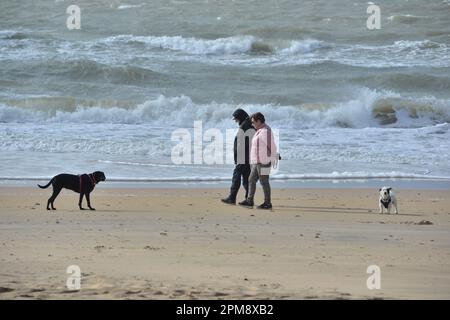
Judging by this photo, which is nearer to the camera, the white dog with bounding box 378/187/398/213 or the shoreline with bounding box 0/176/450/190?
the white dog with bounding box 378/187/398/213

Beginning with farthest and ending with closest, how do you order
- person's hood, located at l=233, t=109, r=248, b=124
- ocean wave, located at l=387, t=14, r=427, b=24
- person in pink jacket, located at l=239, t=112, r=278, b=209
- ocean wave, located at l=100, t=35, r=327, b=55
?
1. ocean wave, located at l=387, t=14, r=427, b=24
2. ocean wave, located at l=100, t=35, r=327, b=55
3. person's hood, located at l=233, t=109, r=248, b=124
4. person in pink jacket, located at l=239, t=112, r=278, b=209

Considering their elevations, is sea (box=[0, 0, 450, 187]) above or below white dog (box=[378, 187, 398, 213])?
above

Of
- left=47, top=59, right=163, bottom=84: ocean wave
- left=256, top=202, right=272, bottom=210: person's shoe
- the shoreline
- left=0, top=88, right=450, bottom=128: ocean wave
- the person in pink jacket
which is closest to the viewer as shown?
left=256, top=202, right=272, bottom=210: person's shoe

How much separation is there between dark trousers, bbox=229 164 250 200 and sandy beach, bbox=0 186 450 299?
30cm

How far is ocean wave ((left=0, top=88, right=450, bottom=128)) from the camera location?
22.5 m

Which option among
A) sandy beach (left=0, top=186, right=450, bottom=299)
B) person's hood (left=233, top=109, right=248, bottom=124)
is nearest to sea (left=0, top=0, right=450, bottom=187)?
person's hood (left=233, top=109, right=248, bottom=124)

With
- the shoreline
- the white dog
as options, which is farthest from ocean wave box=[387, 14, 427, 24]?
the white dog

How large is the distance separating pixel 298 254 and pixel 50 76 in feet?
68.2


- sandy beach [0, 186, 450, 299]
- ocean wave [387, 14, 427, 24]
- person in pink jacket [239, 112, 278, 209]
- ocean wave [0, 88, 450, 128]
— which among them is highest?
ocean wave [387, 14, 427, 24]

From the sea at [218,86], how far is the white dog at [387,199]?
3065 mm

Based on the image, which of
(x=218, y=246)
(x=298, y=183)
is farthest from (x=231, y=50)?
(x=218, y=246)

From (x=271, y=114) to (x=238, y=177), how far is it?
10824mm

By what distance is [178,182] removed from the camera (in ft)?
47.3

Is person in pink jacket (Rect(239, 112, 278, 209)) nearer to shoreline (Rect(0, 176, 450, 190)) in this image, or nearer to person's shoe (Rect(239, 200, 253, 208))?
person's shoe (Rect(239, 200, 253, 208))
